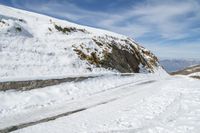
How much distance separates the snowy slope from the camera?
2517 centimetres

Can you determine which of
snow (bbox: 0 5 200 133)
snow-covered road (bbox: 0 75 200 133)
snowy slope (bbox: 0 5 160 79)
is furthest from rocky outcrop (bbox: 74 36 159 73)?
snow-covered road (bbox: 0 75 200 133)

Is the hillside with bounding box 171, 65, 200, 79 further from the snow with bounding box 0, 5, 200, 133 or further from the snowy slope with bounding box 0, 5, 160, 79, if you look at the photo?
the snow with bounding box 0, 5, 200, 133

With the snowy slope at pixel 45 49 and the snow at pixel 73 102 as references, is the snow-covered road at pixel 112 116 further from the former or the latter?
the snowy slope at pixel 45 49

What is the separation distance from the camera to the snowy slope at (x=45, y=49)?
25170 mm

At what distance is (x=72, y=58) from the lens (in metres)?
32.5

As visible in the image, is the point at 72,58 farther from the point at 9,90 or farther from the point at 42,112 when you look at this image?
the point at 42,112

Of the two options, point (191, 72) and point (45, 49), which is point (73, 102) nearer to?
point (45, 49)

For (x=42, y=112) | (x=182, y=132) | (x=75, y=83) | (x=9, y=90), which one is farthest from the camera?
(x=75, y=83)

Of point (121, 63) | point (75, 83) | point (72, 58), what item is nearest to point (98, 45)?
point (121, 63)

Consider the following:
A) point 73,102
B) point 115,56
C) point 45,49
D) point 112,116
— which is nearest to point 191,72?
point 115,56

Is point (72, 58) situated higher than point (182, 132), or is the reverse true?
point (72, 58)

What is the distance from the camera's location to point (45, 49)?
102 ft

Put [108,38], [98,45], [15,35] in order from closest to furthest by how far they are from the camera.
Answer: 1. [15,35]
2. [98,45]
3. [108,38]

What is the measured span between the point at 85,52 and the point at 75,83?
13784 millimetres
